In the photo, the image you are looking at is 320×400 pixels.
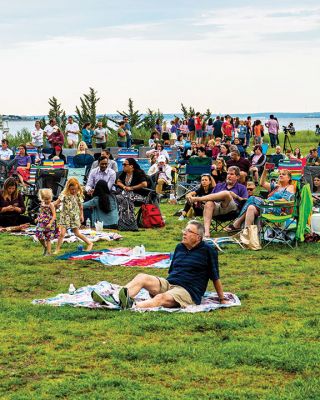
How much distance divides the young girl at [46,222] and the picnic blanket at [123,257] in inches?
15.1

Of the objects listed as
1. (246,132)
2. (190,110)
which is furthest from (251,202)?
(190,110)

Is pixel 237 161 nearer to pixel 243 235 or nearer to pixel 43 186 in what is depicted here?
pixel 43 186

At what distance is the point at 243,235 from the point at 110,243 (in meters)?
2.15

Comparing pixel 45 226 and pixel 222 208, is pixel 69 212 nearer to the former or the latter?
pixel 45 226

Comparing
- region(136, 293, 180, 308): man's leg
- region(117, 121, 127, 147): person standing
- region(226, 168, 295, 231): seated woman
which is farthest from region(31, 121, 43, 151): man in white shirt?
region(136, 293, 180, 308): man's leg

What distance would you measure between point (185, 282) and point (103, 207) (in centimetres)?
735

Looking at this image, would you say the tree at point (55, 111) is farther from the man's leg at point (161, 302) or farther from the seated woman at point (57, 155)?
the man's leg at point (161, 302)

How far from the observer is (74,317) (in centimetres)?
930

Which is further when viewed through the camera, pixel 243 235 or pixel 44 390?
pixel 243 235

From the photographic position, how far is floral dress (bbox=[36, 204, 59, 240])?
45.1 ft

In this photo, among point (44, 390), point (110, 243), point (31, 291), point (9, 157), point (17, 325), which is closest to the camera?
point (44, 390)

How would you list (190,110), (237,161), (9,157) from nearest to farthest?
(237,161), (9,157), (190,110)

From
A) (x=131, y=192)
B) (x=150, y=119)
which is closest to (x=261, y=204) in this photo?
(x=131, y=192)

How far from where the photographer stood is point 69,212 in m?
14.1
